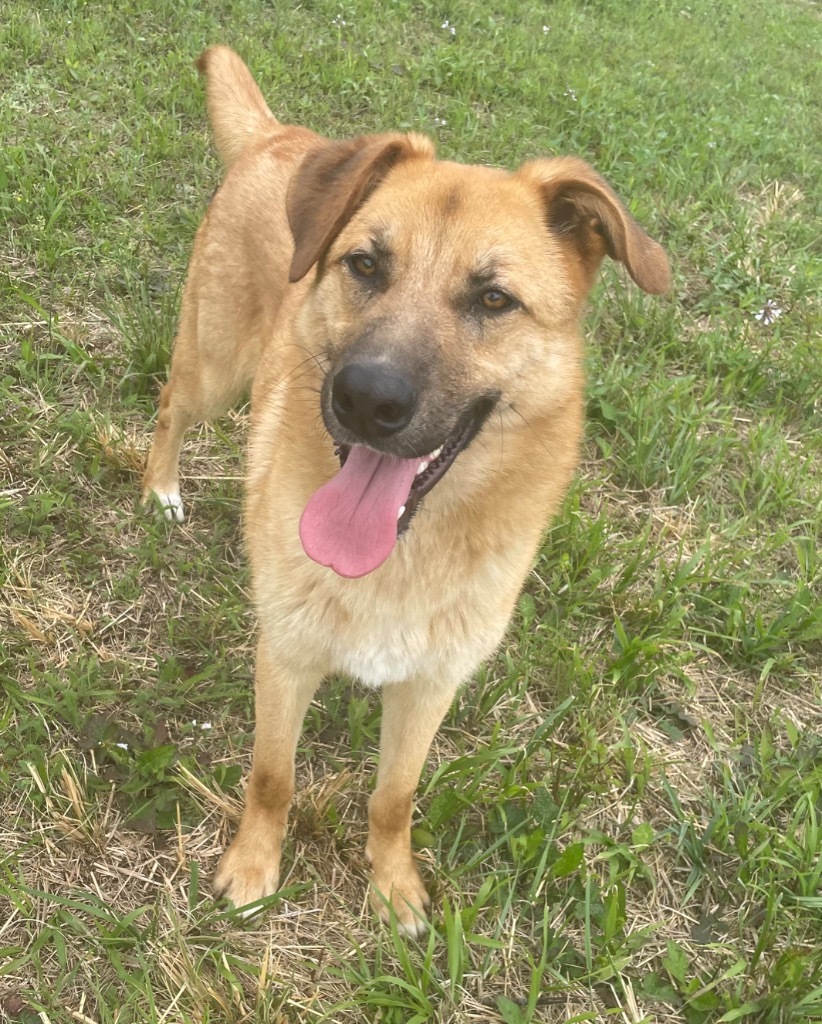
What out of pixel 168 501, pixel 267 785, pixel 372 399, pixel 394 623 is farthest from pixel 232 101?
pixel 267 785

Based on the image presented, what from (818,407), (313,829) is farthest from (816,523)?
(313,829)

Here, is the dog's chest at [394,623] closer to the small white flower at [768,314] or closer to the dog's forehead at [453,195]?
the dog's forehead at [453,195]

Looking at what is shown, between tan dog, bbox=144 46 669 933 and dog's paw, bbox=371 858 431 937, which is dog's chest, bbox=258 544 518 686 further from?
dog's paw, bbox=371 858 431 937

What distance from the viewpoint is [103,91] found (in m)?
4.95

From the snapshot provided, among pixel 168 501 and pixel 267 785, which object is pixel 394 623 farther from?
pixel 168 501

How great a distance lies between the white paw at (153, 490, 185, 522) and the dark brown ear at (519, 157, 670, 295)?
1.99 m

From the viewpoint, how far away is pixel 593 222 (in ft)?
7.22

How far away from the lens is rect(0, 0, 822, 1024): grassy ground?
2.33 meters

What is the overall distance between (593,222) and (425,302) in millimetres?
584

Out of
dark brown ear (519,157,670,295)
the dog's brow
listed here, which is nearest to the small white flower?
dark brown ear (519,157,670,295)

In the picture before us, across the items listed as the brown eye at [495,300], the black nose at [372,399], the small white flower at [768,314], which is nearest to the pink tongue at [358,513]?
the black nose at [372,399]

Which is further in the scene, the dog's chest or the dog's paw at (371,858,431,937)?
the dog's paw at (371,858,431,937)

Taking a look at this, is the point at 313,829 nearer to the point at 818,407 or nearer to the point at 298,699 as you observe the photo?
the point at 298,699

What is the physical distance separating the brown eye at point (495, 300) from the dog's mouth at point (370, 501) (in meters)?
0.24
